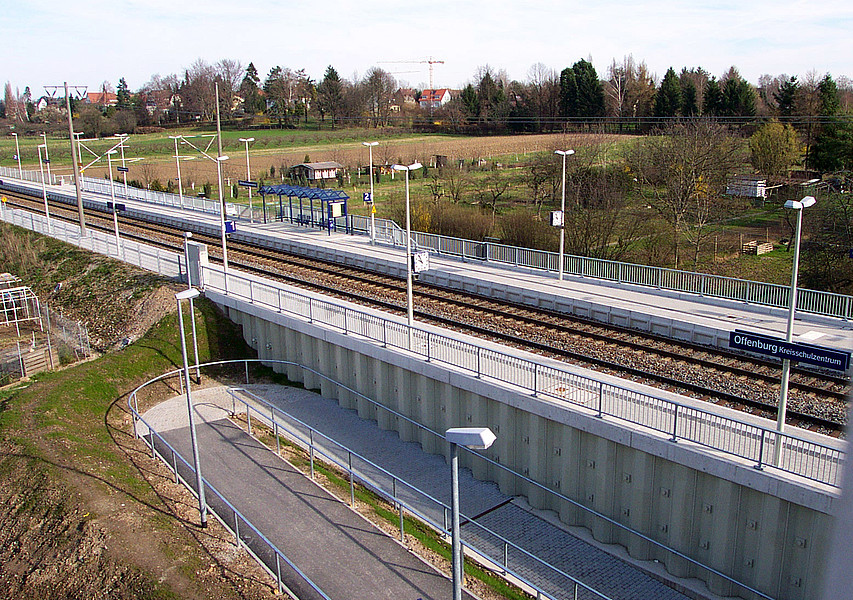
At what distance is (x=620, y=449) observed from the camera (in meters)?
14.1

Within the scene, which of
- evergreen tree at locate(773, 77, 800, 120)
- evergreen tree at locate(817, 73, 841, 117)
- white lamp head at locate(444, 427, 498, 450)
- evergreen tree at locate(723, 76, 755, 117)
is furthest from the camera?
evergreen tree at locate(723, 76, 755, 117)

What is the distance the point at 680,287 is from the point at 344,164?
175ft

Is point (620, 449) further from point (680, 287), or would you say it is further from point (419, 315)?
point (680, 287)

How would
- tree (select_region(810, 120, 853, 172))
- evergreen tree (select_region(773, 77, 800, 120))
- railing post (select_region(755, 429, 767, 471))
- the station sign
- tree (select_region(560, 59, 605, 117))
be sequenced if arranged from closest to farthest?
the station sign → railing post (select_region(755, 429, 767, 471)) → tree (select_region(810, 120, 853, 172)) → evergreen tree (select_region(773, 77, 800, 120)) → tree (select_region(560, 59, 605, 117))

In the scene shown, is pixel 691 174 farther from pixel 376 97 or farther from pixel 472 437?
pixel 376 97

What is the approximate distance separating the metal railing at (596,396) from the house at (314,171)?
4399cm

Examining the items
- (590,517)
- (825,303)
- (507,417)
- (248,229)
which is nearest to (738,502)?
(590,517)

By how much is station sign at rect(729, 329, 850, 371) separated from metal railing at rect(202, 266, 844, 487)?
51.0 inches

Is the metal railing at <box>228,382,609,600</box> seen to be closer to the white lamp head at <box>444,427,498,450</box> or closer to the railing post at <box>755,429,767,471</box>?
the railing post at <box>755,429,767,471</box>

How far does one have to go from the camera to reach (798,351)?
11.2 metres

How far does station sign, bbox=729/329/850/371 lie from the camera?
1094 centimetres

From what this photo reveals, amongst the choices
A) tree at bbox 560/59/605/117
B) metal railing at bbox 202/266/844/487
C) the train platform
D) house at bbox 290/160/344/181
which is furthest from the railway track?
tree at bbox 560/59/605/117

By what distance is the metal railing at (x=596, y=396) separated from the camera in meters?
11.9

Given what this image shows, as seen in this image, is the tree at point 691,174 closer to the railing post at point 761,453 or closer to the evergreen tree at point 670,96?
the railing post at point 761,453
